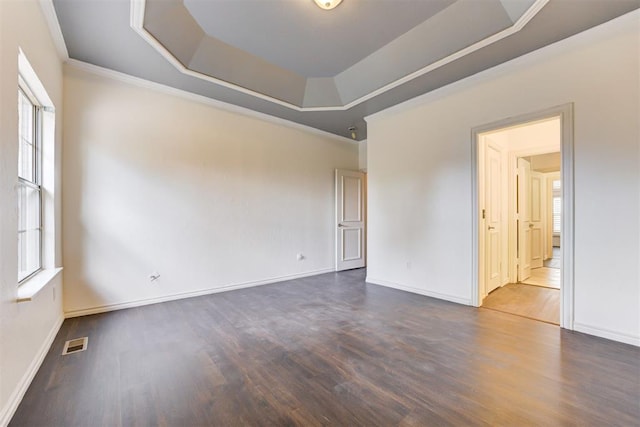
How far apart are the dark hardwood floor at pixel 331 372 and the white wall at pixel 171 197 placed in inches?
25.5

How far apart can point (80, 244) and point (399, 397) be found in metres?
3.50

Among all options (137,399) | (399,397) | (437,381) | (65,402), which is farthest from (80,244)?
(437,381)

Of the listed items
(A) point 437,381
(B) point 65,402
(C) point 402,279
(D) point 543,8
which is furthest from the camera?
(C) point 402,279

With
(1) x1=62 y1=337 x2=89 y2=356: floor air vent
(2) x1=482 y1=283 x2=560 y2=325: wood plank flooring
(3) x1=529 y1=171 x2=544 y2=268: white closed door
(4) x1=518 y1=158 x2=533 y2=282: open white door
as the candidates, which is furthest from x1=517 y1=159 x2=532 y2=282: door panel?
(1) x1=62 y1=337 x2=89 y2=356: floor air vent

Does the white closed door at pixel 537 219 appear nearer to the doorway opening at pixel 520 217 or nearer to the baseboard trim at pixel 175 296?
the doorway opening at pixel 520 217

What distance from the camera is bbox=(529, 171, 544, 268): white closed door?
5616 millimetres

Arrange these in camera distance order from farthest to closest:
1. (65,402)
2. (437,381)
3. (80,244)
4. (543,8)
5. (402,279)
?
(402,279) < (80,244) < (543,8) < (437,381) < (65,402)

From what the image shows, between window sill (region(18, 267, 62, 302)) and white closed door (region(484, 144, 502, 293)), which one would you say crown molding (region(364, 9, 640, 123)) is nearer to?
white closed door (region(484, 144, 502, 293))

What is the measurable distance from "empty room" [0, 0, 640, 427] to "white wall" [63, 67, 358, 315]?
26 millimetres

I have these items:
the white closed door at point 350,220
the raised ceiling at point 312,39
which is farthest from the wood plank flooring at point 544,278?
the raised ceiling at point 312,39

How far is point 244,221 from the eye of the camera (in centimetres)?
432

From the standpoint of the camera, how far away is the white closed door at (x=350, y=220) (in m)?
5.51

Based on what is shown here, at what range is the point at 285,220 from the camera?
4828 mm

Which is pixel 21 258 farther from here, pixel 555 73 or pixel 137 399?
pixel 555 73
